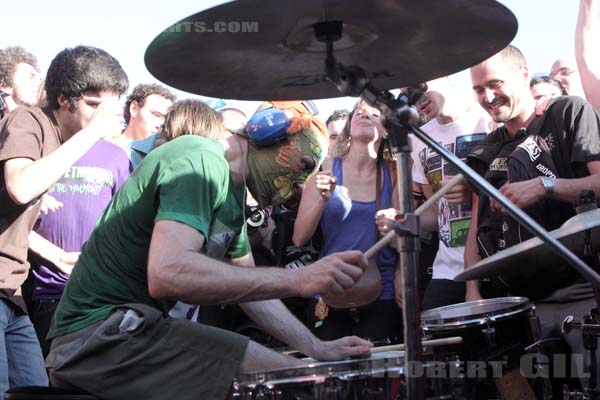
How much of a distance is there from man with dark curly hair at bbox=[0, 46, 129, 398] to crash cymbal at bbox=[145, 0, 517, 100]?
135cm

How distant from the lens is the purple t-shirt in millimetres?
4359

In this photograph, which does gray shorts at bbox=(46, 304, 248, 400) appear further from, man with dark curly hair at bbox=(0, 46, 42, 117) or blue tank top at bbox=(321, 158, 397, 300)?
man with dark curly hair at bbox=(0, 46, 42, 117)

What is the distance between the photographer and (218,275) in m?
2.43

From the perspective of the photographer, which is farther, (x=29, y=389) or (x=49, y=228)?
(x=49, y=228)

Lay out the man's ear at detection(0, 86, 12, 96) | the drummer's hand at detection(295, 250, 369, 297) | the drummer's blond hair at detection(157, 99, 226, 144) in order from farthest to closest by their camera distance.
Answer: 1. the man's ear at detection(0, 86, 12, 96)
2. the drummer's blond hair at detection(157, 99, 226, 144)
3. the drummer's hand at detection(295, 250, 369, 297)

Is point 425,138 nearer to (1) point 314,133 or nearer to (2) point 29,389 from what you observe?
(1) point 314,133

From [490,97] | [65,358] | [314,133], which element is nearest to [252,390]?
[65,358]

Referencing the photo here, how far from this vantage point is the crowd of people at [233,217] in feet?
8.03

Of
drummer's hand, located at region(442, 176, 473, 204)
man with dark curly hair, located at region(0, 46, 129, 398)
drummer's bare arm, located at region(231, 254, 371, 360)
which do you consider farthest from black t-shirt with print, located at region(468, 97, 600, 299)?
man with dark curly hair, located at region(0, 46, 129, 398)

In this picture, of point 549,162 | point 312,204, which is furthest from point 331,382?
point 312,204

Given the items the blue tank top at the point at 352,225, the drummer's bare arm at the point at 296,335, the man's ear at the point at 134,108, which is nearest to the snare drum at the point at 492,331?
the drummer's bare arm at the point at 296,335

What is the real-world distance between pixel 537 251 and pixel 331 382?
90cm

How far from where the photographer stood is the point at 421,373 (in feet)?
6.82

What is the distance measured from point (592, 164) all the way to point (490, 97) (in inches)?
26.4
